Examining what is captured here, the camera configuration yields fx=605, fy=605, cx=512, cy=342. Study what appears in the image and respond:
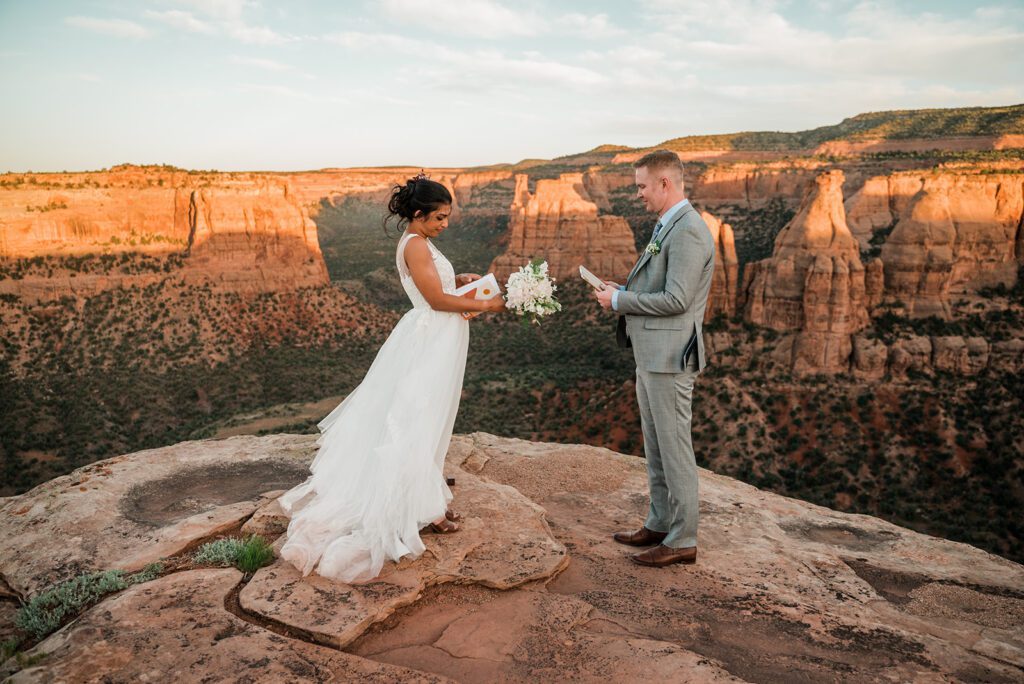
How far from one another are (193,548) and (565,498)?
3.56 metres

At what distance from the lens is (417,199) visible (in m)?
4.52

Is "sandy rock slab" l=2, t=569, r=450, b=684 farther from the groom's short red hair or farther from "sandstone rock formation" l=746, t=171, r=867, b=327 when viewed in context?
"sandstone rock formation" l=746, t=171, r=867, b=327

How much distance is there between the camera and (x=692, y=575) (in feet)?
15.7

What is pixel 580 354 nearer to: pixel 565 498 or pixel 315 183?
pixel 565 498

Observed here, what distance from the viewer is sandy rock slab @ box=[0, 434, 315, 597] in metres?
4.62

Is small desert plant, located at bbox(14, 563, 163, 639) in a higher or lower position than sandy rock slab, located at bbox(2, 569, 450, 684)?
lower

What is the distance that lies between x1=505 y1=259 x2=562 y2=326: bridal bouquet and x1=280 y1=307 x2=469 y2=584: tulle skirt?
0.45 meters

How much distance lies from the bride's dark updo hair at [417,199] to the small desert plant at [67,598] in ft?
10.0

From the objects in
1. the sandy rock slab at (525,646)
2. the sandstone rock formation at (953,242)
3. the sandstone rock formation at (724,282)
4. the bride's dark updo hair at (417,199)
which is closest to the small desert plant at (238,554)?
the sandy rock slab at (525,646)

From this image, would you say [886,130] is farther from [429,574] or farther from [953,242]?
[429,574]

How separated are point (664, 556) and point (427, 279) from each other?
2.91m

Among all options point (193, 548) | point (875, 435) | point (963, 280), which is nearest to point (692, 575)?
point (193, 548)

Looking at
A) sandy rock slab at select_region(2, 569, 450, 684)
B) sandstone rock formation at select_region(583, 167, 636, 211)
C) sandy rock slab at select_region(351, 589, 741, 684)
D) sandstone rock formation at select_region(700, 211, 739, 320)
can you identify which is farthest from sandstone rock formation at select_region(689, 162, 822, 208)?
sandy rock slab at select_region(2, 569, 450, 684)

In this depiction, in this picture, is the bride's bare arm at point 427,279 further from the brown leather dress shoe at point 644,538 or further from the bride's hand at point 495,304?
the brown leather dress shoe at point 644,538
